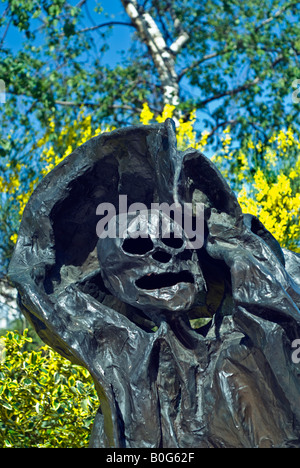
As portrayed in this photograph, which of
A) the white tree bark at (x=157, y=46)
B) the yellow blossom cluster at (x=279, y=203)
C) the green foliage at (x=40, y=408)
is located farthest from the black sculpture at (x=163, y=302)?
the white tree bark at (x=157, y=46)

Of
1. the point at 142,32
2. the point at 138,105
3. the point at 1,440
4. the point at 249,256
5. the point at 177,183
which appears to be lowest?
the point at 1,440

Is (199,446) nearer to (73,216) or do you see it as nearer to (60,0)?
(73,216)

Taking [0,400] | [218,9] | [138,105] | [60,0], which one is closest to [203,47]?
[218,9]

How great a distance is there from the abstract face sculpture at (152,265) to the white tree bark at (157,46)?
9239 millimetres

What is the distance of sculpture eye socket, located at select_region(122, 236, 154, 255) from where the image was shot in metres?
3.22

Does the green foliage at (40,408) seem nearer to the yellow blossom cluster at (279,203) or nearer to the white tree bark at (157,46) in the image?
the yellow blossom cluster at (279,203)

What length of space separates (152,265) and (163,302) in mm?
197

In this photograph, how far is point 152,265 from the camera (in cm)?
312

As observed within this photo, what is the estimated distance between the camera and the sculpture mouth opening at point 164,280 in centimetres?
317

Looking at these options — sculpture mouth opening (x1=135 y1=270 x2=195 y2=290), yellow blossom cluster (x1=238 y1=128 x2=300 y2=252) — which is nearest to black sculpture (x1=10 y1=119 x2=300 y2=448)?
sculpture mouth opening (x1=135 y1=270 x2=195 y2=290)

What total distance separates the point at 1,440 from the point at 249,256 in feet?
9.83
